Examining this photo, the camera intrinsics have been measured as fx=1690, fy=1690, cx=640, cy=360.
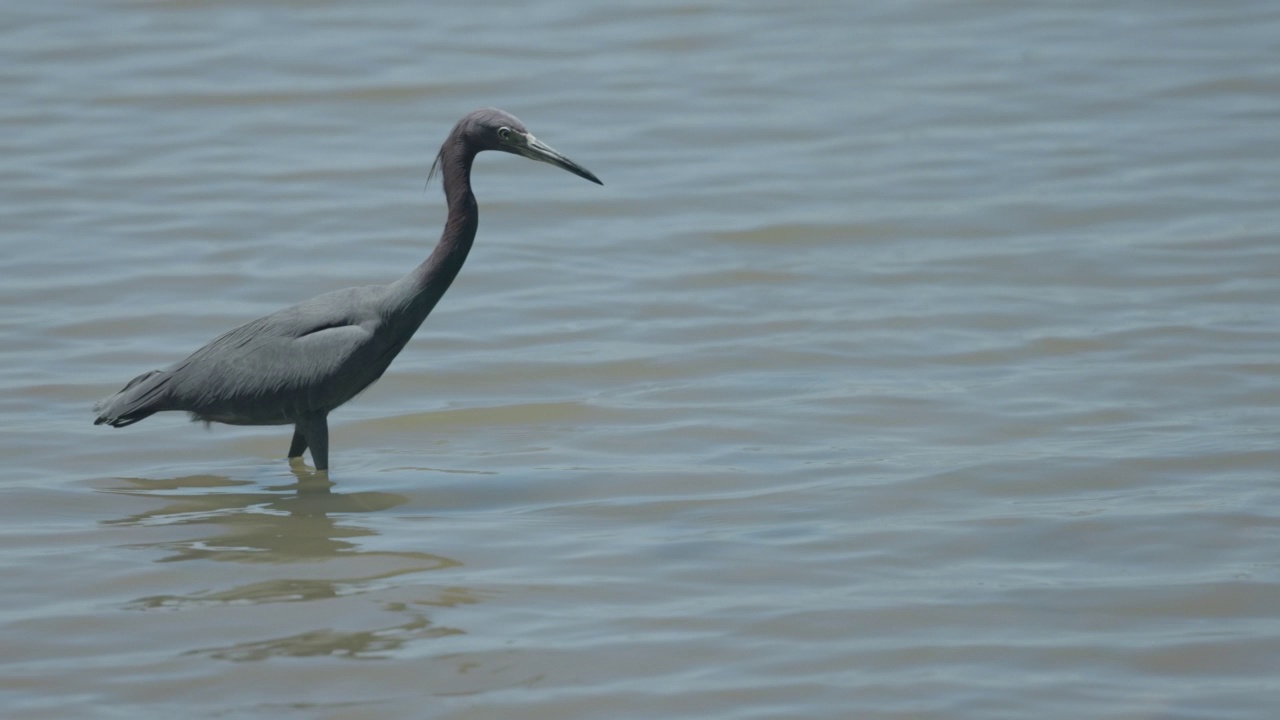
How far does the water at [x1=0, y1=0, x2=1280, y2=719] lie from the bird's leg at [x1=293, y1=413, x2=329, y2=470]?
171 mm

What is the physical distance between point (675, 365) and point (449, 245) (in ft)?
7.45

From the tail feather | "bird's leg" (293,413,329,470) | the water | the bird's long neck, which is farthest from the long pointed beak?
the tail feather

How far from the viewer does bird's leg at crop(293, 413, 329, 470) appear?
818 cm

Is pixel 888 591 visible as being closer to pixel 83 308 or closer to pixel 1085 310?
pixel 1085 310

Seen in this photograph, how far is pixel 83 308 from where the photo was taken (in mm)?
11125

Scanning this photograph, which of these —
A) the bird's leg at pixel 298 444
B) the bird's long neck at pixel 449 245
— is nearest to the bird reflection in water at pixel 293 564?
the bird's leg at pixel 298 444

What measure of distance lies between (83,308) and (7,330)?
1.81 ft

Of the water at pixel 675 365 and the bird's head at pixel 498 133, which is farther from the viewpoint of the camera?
the bird's head at pixel 498 133

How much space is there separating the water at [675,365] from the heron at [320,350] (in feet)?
1.25

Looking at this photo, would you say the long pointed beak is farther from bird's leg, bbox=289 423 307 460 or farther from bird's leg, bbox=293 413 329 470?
bird's leg, bbox=289 423 307 460

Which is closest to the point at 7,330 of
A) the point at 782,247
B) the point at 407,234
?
the point at 407,234

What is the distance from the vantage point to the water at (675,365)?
619 centimetres

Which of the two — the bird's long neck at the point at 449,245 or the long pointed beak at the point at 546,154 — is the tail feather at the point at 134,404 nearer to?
the bird's long neck at the point at 449,245

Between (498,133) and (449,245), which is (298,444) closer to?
(449,245)
